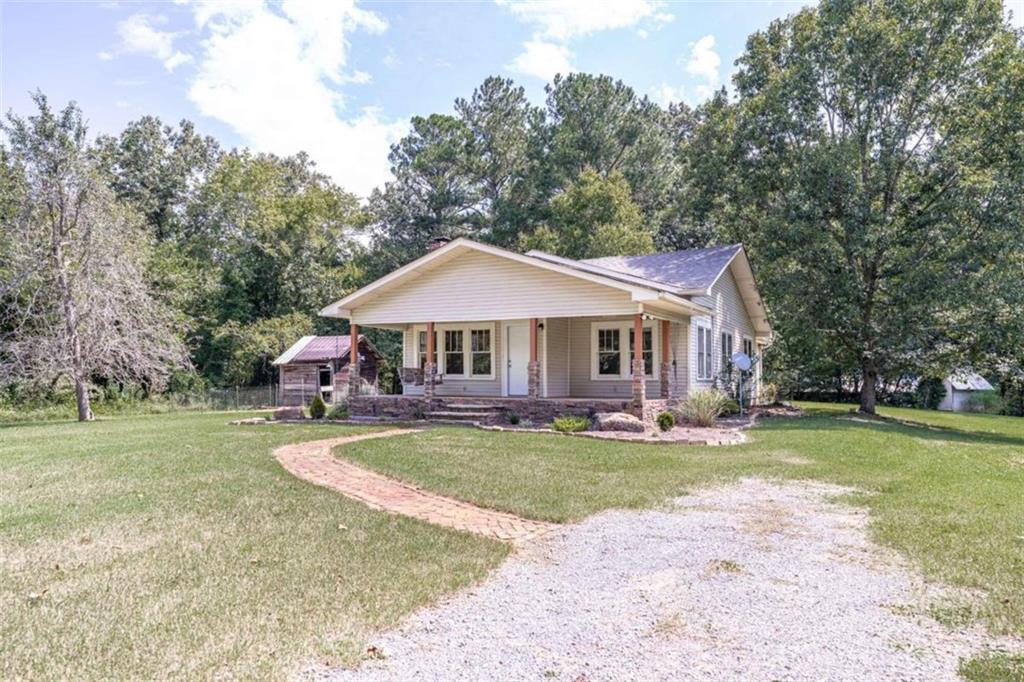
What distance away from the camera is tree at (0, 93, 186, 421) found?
65.6 feet

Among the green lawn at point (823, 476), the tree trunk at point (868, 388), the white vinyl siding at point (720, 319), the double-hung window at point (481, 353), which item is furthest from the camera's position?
the tree trunk at point (868, 388)

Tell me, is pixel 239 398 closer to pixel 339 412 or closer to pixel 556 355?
pixel 339 412

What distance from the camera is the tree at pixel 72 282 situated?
19984 mm

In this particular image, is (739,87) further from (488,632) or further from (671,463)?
(488,632)

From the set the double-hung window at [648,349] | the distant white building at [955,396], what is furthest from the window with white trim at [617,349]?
the distant white building at [955,396]

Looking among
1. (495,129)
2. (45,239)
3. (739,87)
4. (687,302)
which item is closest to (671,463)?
(687,302)

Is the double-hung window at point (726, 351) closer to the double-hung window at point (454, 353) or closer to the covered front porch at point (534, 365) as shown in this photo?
the covered front porch at point (534, 365)

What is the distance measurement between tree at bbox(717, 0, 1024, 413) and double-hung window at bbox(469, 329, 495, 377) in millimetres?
9767

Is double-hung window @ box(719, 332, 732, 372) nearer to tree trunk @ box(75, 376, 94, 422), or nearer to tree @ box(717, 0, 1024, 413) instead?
tree @ box(717, 0, 1024, 413)

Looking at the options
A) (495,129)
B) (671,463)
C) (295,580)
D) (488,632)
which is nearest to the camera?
(488,632)

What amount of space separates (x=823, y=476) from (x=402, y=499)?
5479 millimetres

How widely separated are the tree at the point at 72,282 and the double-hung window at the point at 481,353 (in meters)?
11.0

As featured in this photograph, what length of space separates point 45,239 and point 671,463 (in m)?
21.0

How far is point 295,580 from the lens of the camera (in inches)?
169
